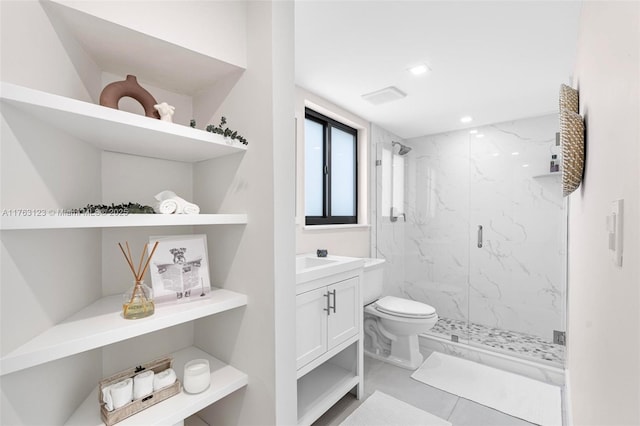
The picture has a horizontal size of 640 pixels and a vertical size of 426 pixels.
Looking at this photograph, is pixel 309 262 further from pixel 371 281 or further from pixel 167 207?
pixel 167 207

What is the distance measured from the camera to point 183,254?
1.23 meters

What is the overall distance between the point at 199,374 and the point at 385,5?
1.94m

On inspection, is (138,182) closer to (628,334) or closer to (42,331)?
(42,331)

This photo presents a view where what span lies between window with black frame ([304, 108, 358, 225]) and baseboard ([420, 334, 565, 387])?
4.89 ft

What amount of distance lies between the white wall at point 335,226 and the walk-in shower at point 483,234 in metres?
0.19

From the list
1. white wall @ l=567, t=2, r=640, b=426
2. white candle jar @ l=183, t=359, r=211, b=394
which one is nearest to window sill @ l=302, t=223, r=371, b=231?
white candle jar @ l=183, t=359, r=211, b=394

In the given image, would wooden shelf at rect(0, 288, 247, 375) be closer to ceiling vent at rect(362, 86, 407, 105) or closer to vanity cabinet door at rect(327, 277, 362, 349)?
vanity cabinet door at rect(327, 277, 362, 349)

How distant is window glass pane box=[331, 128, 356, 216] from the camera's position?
293cm

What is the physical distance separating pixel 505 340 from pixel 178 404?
324cm

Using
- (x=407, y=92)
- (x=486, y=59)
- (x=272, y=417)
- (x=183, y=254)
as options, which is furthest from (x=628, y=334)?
(x=407, y=92)

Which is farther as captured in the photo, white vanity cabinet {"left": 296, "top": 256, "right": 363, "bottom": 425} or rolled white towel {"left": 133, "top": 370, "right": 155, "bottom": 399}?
white vanity cabinet {"left": 296, "top": 256, "right": 363, "bottom": 425}

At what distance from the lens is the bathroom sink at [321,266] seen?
62.4 inches

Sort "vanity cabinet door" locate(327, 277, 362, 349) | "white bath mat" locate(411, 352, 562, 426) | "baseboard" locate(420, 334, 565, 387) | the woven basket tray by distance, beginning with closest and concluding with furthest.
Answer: the woven basket tray
"vanity cabinet door" locate(327, 277, 362, 349)
"white bath mat" locate(411, 352, 562, 426)
"baseboard" locate(420, 334, 565, 387)

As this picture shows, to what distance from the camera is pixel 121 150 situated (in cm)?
127
